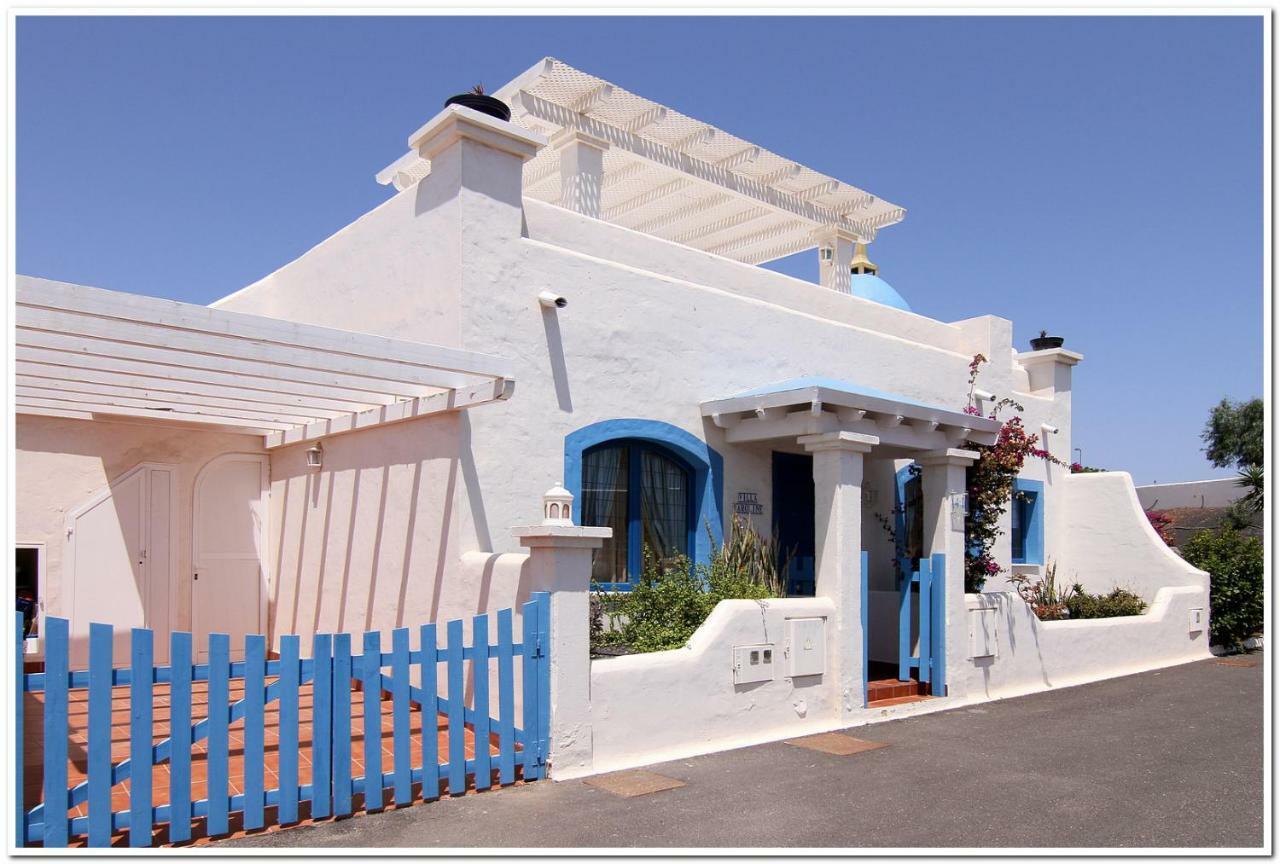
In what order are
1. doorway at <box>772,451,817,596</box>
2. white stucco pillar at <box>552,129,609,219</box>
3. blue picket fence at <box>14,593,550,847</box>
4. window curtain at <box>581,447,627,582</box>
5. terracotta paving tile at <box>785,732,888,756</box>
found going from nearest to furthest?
blue picket fence at <box>14,593,550,847</box>
terracotta paving tile at <box>785,732,888,756</box>
window curtain at <box>581,447,627,582</box>
doorway at <box>772,451,817,596</box>
white stucco pillar at <box>552,129,609,219</box>

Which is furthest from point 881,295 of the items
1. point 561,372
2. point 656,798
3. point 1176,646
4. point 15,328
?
point 15,328

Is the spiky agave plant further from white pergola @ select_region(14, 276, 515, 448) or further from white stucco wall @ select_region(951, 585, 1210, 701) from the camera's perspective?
white pergola @ select_region(14, 276, 515, 448)

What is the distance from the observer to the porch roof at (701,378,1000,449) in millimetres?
9250

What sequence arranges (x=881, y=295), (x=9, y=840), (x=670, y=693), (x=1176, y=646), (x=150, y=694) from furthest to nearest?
(x=881, y=295)
(x=1176, y=646)
(x=670, y=693)
(x=150, y=694)
(x=9, y=840)

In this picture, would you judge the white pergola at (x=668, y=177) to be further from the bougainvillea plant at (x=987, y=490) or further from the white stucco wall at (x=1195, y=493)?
the white stucco wall at (x=1195, y=493)

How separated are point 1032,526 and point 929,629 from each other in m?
5.99

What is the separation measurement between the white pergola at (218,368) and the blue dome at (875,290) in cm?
1092

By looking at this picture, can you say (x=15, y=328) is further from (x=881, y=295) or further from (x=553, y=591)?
(x=881, y=295)

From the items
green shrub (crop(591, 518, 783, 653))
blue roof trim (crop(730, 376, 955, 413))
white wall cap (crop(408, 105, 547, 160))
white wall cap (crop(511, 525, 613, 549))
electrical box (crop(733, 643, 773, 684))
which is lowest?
electrical box (crop(733, 643, 773, 684))

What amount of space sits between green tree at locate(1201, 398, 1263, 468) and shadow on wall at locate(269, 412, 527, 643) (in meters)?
39.8

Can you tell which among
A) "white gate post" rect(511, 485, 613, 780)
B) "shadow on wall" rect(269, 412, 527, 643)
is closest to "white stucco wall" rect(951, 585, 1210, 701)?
"white gate post" rect(511, 485, 613, 780)

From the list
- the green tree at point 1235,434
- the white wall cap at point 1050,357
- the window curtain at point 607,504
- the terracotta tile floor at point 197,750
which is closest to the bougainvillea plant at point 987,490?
the window curtain at point 607,504

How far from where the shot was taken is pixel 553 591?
6961 mm

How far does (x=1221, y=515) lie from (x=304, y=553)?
2431cm
